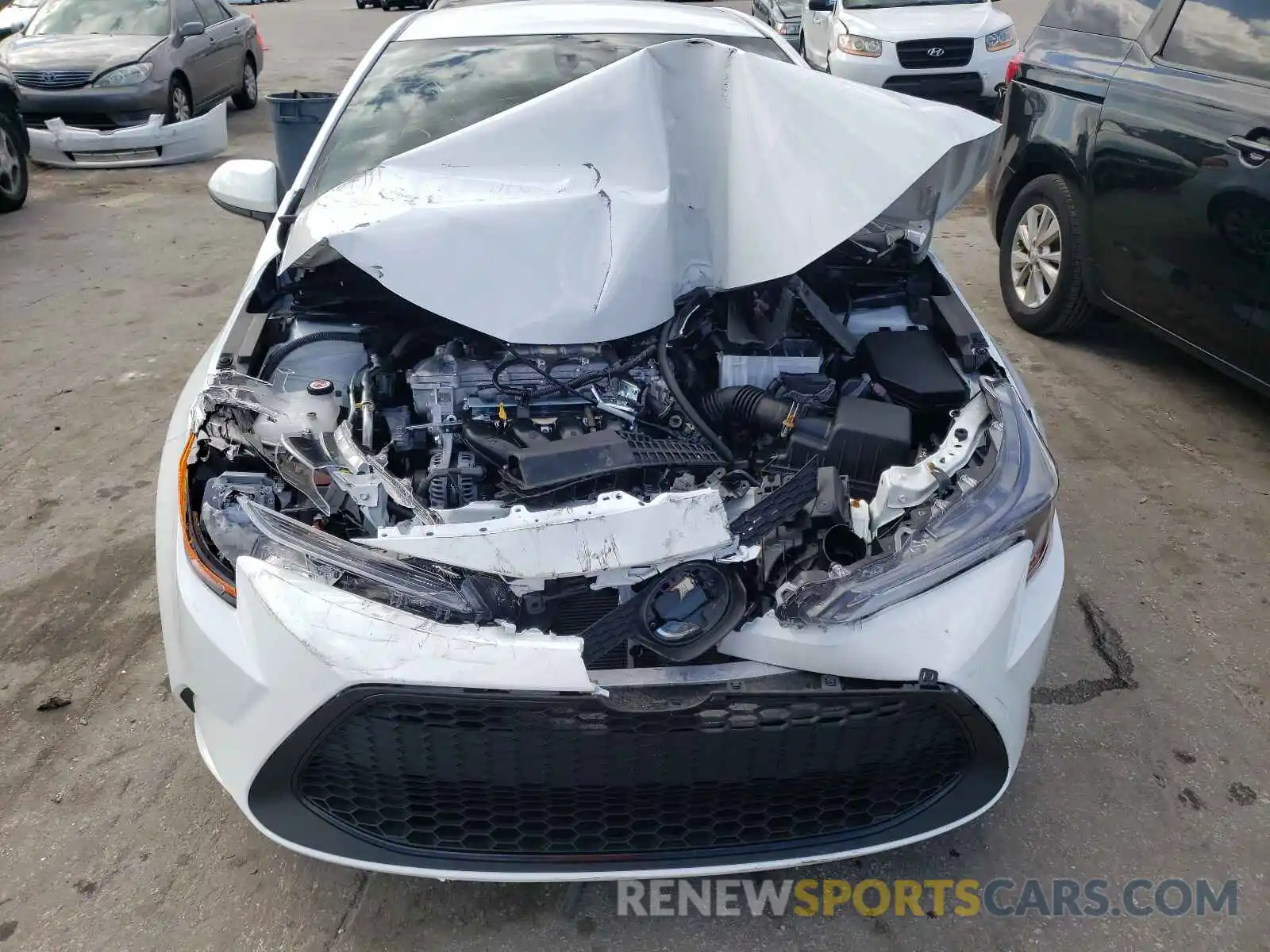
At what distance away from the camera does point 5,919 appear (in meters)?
1.95

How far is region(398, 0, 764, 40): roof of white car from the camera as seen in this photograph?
3.36 m

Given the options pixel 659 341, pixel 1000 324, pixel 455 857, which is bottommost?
pixel 1000 324

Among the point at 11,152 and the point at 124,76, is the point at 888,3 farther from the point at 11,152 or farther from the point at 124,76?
the point at 11,152

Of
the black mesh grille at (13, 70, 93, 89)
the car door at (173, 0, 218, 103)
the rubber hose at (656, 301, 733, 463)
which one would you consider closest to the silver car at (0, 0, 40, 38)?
the black mesh grille at (13, 70, 93, 89)

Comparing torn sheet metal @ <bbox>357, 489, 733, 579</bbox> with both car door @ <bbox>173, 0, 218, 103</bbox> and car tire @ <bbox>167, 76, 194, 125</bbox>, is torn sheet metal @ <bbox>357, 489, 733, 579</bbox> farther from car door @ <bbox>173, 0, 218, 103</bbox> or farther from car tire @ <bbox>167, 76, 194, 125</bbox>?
car door @ <bbox>173, 0, 218, 103</bbox>

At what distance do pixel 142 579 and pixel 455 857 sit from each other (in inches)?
73.0

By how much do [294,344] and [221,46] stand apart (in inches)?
356

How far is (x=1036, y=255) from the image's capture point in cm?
473

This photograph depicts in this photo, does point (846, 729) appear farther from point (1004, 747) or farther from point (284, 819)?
point (284, 819)

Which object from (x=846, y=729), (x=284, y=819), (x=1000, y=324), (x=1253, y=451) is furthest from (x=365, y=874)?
(x=1000, y=324)

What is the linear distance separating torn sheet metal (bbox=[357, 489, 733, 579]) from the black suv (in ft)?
9.44

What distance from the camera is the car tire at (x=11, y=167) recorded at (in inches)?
268

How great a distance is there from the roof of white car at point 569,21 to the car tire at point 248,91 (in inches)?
318

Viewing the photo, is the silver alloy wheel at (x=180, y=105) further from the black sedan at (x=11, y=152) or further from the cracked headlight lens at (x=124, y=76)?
the black sedan at (x=11, y=152)
